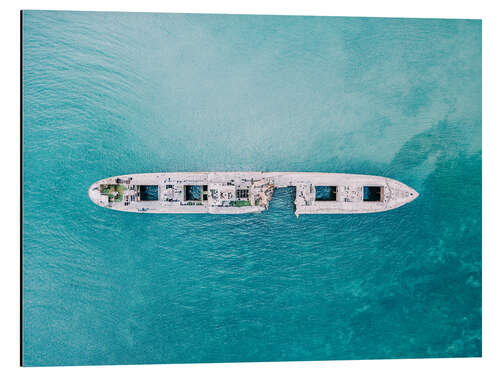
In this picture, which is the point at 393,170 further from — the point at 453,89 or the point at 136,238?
the point at 136,238

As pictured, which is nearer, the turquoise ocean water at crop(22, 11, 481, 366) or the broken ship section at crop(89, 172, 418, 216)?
the broken ship section at crop(89, 172, 418, 216)

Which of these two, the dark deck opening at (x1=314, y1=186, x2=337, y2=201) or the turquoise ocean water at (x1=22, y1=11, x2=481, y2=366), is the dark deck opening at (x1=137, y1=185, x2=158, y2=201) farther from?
the dark deck opening at (x1=314, y1=186, x2=337, y2=201)

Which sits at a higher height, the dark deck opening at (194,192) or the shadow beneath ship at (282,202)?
the dark deck opening at (194,192)

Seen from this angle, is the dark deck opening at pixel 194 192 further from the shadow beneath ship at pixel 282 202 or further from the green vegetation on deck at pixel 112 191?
the shadow beneath ship at pixel 282 202

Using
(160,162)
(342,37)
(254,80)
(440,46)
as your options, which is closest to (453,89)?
(440,46)

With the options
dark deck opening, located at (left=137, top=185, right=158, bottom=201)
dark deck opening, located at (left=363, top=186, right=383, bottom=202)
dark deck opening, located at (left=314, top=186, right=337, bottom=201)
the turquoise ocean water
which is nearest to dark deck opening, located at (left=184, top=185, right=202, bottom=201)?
the turquoise ocean water

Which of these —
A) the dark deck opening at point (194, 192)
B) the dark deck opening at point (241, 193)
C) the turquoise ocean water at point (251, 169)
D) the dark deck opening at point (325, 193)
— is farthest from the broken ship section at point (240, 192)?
the turquoise ocean water at point (251, 169)
